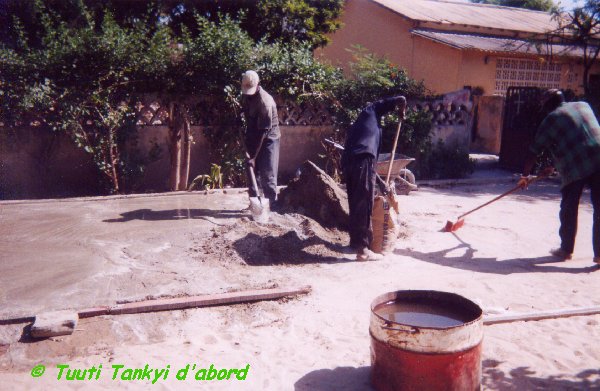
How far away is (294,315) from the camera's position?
14.1 feet

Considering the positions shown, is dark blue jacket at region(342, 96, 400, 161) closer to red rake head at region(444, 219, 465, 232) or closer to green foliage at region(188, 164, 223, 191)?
red rake head at region(444, 219, 465, 232)

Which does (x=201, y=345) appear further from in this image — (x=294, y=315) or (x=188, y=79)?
(x=188, y=79)

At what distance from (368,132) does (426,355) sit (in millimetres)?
3093

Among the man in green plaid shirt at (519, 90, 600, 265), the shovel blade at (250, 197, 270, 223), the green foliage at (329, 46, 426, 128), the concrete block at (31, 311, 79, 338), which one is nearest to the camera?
the concrete block at (31, 311, 79, 338)

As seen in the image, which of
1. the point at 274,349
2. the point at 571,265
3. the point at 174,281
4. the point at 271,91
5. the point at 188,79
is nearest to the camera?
the point at 274,349

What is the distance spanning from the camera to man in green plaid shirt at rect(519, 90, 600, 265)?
554cm

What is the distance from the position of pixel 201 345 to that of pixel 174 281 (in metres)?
1.21

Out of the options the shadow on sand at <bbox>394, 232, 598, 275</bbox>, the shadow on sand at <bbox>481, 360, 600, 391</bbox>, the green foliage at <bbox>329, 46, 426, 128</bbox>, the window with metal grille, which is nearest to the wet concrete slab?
the shadow on sand at <bbox>394, 232, 598, 275</bbox>

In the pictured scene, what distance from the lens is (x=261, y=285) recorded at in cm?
482

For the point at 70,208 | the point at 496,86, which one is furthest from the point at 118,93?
the point at 496,86

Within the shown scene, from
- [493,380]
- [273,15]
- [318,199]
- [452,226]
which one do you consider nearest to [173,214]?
[318,199]

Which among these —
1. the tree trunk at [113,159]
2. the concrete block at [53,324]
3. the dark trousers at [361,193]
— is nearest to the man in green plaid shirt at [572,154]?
the dark trousers at [361,193]

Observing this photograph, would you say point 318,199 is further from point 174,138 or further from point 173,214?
point 174,138

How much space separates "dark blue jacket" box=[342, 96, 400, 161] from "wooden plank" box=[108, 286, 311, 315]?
5.43 feet
